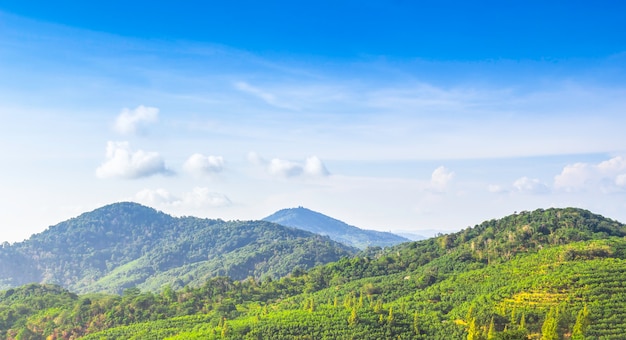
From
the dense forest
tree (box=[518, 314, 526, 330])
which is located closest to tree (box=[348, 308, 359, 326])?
the dense forest

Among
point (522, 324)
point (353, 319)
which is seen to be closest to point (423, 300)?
point (353, 319)

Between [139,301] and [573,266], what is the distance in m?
85.3

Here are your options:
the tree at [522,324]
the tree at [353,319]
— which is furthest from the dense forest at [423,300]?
the tree at [522,324]

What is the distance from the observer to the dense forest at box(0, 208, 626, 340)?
6762 cm

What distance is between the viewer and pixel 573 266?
82.1 m

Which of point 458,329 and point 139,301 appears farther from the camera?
point 139,301

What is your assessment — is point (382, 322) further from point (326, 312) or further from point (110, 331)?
point (110, 331)

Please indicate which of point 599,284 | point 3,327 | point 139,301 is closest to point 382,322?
point 599,284

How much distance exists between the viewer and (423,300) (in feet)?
287

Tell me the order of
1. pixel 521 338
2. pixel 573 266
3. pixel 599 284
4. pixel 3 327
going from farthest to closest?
pixel 3 327
pixel 573 266
pixel 599 284
pixel 521 338

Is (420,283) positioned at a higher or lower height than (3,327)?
higher

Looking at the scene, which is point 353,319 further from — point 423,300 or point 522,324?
point 522,324

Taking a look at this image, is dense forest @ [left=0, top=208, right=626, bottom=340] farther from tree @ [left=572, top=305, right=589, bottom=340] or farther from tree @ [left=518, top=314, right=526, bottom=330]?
tree @ [left=518, top=314, right=526, bottom=330]

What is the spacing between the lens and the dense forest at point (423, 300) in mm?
67625
